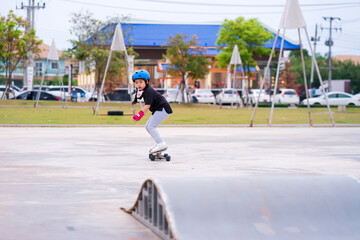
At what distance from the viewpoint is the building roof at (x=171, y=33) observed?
68.2 metres

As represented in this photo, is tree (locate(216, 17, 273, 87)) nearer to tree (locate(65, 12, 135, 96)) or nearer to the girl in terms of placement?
tree (locate(65, 12, 135, 96))

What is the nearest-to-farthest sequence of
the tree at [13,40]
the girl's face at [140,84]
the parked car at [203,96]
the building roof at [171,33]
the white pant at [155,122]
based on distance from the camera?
the girl's face at [140,84] < the white pant at [155,122] < the tree at [13,40] < the parked car at [203,96] < the building roof at [171,33]

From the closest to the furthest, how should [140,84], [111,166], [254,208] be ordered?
[254,208]
[111,166]
[140,84]

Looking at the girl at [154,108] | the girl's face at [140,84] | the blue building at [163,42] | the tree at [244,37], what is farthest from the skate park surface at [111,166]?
the blue building at [163,42]

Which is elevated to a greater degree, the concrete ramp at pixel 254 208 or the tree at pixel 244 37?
the tree at pixel 244 37

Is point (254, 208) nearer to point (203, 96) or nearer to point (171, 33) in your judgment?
point (203, 96)

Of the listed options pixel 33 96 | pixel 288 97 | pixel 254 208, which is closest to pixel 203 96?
pixel 288 97

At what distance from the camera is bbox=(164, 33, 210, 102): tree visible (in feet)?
166

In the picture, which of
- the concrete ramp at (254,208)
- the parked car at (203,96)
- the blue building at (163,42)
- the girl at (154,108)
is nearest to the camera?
the concrete ramp at (254,208)

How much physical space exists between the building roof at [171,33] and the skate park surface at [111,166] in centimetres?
4964

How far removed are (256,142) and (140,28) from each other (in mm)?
56957

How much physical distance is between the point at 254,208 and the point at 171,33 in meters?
65.2

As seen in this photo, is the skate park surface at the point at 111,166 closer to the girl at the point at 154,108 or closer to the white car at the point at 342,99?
the girl at the point at 154,108

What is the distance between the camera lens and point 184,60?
1987 inches
